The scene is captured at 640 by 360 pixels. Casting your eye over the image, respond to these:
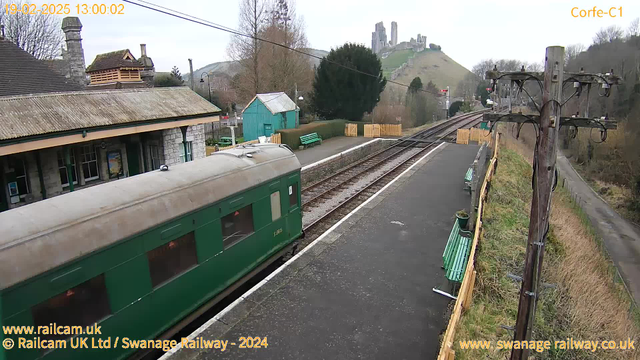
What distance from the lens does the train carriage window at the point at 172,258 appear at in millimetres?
5867

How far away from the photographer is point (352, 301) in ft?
24.6

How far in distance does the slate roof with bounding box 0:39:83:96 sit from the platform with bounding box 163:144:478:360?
461 inches

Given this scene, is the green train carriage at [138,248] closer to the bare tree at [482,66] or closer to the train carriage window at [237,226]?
the train carriage window at [237,226]

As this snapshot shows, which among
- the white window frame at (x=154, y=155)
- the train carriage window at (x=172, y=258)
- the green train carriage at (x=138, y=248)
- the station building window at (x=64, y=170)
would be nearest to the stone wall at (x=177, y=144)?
the white window frame at (x=154, y=155)

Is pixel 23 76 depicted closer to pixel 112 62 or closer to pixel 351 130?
pixel 112 62

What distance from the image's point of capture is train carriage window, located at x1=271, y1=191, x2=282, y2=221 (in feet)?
28.4

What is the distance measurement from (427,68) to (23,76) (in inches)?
5213

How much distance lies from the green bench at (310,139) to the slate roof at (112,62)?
36.4ft

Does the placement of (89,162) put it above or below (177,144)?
below

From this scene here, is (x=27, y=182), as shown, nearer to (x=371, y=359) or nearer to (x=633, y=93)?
(x=371, y=359)

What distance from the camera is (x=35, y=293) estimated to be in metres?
4.34

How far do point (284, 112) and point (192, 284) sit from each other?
22.7m

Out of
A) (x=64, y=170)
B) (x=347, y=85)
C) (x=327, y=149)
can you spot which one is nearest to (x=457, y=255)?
(x=64, y=170)

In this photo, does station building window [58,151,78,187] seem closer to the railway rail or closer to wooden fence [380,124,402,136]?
the railway rail
